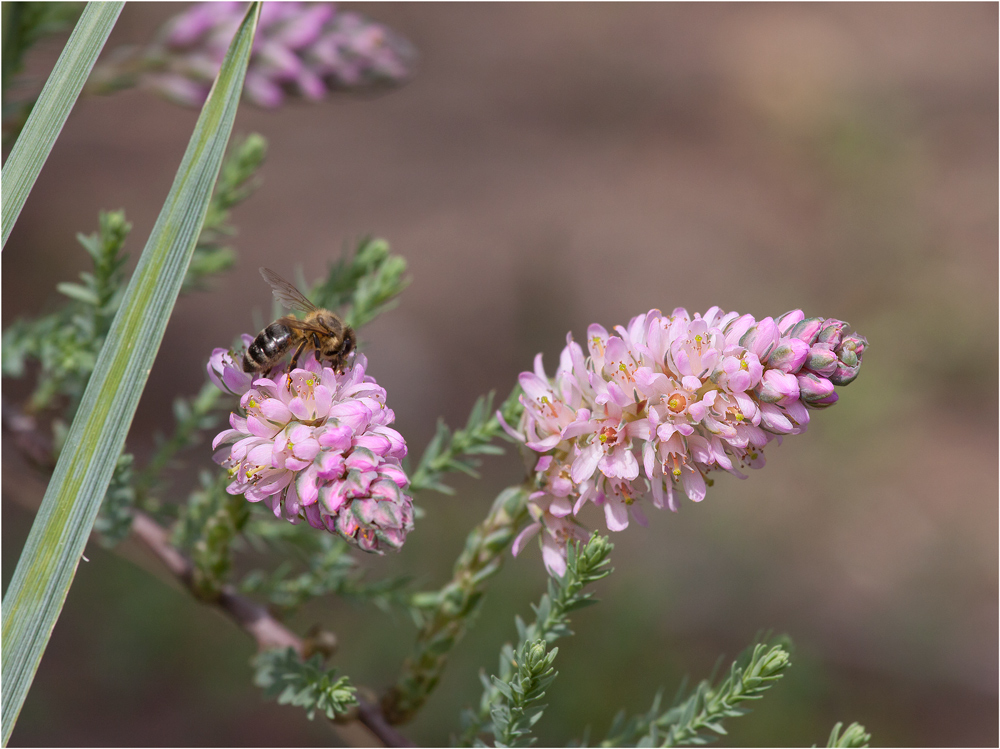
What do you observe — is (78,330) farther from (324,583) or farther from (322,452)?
(322,452)

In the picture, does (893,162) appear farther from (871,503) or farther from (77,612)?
(77,612)

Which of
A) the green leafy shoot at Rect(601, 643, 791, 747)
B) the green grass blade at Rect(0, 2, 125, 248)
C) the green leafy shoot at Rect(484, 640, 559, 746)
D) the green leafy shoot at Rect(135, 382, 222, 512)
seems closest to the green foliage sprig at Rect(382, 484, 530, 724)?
the green leafy shoot at Rect(484, 640, 559, 746)

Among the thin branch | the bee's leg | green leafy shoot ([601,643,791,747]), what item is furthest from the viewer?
the thin branch

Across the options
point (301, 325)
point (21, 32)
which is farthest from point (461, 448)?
point (21, 32)

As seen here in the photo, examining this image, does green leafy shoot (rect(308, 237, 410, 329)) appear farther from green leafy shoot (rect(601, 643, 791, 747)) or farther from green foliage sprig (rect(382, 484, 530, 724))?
green leafy shoot (rect(601, 643, 791, 747))

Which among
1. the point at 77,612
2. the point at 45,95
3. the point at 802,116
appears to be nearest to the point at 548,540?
the point at 45,95

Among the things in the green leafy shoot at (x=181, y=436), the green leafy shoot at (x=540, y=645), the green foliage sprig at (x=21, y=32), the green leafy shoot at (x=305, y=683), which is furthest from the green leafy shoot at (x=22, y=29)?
the green leafy shoot at (x=540, y=645)
